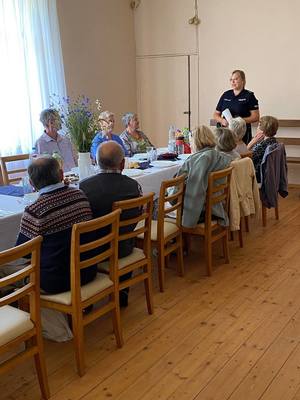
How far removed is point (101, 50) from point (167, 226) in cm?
405

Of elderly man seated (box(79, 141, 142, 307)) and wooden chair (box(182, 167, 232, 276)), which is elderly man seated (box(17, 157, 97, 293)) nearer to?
elderly man seated (box(79, 141, 142, 307))

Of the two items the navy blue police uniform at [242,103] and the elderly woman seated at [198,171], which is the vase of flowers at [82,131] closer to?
the elderly woman seated at [198,171]

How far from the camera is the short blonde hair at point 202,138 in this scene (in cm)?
338

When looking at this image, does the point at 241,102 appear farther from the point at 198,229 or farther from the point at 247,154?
the point at 198,229

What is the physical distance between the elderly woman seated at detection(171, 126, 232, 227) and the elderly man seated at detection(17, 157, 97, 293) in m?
1.17

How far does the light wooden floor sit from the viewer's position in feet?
7.08

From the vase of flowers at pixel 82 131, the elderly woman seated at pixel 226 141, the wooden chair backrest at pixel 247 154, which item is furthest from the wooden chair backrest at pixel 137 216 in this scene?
the wooden chair backrest at pixel 247 154

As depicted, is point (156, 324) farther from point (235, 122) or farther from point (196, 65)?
point (196, 65)

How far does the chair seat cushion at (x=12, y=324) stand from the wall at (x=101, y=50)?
15.0 ft

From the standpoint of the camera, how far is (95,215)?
257cm

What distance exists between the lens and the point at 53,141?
4086 millimetres

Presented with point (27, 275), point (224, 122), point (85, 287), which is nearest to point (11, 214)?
point (85, 287)

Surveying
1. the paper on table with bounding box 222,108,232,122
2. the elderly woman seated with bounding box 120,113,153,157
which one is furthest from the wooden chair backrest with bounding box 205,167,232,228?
the paper on table with bounding box 222,108,232,122

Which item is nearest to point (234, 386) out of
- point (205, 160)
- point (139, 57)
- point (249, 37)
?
point (205, 160)
